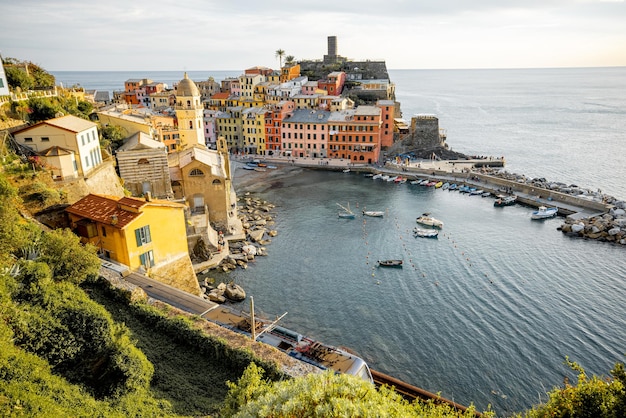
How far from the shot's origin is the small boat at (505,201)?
55062mm

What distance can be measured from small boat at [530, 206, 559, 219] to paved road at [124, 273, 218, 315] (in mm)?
43985

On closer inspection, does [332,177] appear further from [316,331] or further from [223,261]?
[316,331]

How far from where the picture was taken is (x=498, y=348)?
2541 cm

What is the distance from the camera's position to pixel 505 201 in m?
55.3

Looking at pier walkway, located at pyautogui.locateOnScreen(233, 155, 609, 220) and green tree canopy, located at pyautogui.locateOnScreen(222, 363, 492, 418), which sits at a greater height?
green tree canopy, located at pyautogui.locateOnScreen(222, 363, 492, 418)

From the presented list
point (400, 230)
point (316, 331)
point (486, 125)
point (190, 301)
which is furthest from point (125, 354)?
point (486, 125)

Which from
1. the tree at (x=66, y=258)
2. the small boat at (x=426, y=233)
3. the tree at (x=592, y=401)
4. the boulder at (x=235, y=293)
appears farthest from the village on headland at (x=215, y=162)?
the tree at (x=592, y=401)

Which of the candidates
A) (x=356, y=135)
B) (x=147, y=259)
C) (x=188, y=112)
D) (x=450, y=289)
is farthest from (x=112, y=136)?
(x=356, y=135)

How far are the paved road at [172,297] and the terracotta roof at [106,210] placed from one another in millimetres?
3514

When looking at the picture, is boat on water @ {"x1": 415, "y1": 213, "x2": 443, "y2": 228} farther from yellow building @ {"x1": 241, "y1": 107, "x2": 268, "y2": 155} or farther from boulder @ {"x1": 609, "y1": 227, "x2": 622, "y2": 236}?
yellow building @ {"x1": 241, "y1": 107, "x2": 268, "y2": 155}

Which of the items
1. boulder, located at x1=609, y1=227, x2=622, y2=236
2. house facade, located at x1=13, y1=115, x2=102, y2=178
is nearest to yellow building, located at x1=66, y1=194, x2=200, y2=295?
house facade, located at x1=13, y1=115, x2=102, y2=178

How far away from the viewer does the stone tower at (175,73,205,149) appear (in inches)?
1813

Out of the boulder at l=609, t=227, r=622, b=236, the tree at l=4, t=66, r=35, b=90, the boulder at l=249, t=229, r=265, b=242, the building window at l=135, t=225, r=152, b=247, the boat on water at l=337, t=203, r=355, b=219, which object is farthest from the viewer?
the boat on water at l=337, t=203, r=355, b=219

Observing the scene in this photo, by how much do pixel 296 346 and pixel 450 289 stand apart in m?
18.5
